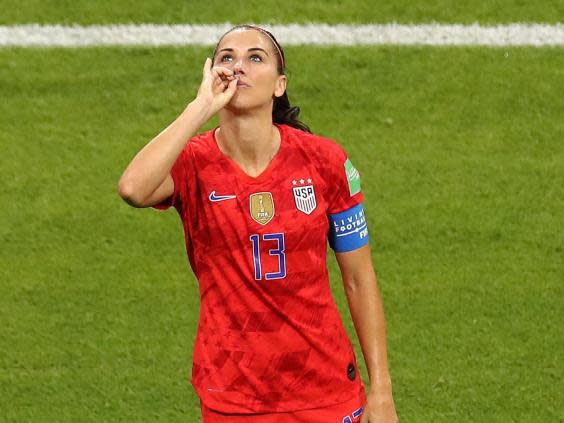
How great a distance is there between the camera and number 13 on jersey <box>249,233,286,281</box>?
208 inches

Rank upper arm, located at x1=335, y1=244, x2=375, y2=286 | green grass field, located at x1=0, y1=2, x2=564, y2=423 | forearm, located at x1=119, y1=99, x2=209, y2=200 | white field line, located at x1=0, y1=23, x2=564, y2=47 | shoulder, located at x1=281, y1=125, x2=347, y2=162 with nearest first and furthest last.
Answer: forearm, located at x1=119, y1=99, x2=209, y2=200 < shoulder, located at x1=281, y1=125, x2=347, y2=162 < upper arm, located at x1=335, y1=244, x2=375, y2=286 < green grass field, located at x1=0, y1=2, x2=564, y2=423 < white field line, located at x1=0, y1=23, x2=564, y2=47

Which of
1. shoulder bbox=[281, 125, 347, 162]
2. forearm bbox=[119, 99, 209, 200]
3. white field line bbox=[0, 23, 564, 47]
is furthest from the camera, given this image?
white field line bbox=[0, 23, 564, 47]

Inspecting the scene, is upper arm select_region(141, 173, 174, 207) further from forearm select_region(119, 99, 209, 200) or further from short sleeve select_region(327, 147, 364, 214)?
short sleeve select_region(327, 147, 364, 214)

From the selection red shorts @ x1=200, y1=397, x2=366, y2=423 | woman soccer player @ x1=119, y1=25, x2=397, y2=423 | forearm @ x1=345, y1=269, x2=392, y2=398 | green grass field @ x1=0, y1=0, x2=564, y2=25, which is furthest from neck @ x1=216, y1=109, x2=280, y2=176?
green grass field @ x1=0, y1=0, x2=564, y2=25

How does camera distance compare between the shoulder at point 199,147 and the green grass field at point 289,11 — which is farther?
the green grass field at point 289,11

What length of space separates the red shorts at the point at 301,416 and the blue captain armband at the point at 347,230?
0.59 m

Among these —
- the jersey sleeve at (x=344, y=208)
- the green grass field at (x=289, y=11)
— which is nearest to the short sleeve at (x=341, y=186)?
the jersey sleeve at (x=344, y=208)

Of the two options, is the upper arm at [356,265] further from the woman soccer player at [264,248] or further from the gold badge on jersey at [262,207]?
the gold badge on jersey at [262,207]

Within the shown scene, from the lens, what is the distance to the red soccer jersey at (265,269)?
5.30 m

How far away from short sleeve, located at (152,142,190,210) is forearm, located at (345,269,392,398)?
30.0 inches

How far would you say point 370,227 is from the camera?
9.25m

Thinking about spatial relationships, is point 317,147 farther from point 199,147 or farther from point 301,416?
point 301,416

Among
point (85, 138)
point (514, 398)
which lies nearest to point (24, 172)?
point (85, 138)

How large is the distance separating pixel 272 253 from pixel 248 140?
16.7 inches
